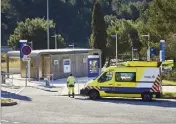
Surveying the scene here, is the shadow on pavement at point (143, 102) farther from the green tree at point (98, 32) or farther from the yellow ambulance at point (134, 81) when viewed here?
the green tree at point (98, 32)

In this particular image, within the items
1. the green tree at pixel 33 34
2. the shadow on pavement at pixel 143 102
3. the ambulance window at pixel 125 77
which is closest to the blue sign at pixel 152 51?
the shadow on pavement at pixel 143 102

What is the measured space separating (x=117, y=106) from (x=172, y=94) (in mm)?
6233

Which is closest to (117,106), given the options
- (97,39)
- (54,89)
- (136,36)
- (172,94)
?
(172,94)

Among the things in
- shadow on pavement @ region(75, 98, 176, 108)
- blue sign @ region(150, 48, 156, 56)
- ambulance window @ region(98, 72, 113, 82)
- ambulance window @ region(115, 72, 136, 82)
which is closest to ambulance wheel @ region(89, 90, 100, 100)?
shadow on pavement @ region(75, 98, 176, 108)

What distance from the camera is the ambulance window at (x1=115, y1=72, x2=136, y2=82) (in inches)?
999

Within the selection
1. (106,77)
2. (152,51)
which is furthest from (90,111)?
(152,51)

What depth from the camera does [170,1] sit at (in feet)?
113

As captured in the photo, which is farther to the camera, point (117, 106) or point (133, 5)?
point (133, 5)

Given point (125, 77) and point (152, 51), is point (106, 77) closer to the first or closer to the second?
point (125, 77)

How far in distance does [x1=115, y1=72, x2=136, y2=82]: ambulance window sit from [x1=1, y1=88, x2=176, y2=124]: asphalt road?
1.12 meters

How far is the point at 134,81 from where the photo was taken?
83.0 feet

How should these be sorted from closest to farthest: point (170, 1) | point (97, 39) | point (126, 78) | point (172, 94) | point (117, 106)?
1. point (117, 106)
2. point (126, 78)
3. point (172, 94)
4. point (170, 1)
5. point (97, 39)

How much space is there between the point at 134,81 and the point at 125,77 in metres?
0.56

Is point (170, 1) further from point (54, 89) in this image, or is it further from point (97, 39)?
point (97, 39)
